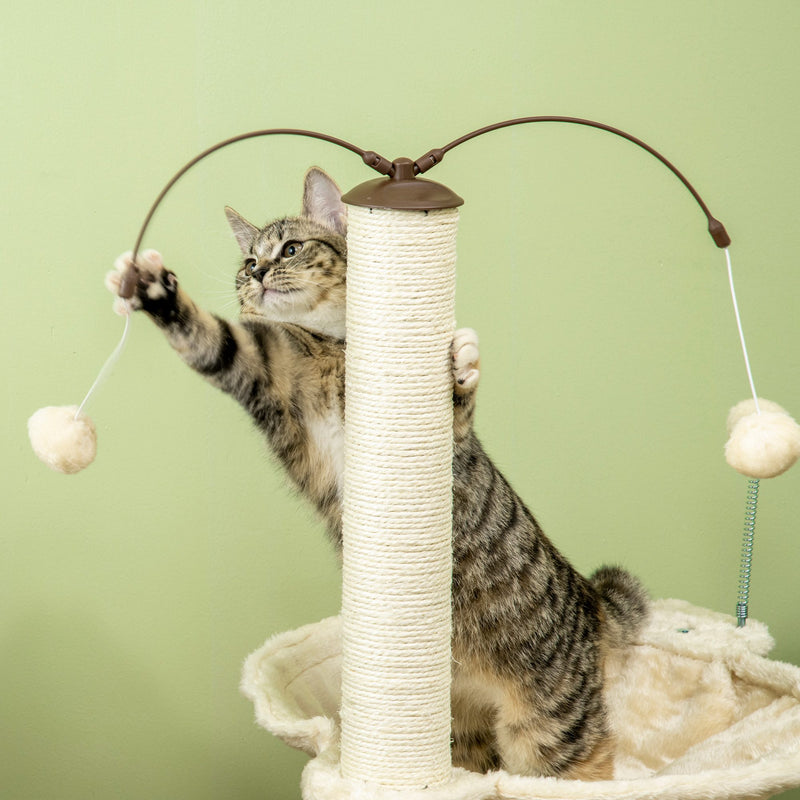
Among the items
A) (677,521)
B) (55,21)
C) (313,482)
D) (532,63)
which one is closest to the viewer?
(313,482)

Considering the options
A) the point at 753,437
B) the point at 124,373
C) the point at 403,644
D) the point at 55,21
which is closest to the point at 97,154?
the point at 55,21

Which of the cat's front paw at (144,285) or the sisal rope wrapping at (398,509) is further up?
the cat's front paw at (144,285)

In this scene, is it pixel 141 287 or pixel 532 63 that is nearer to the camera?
pixel 141 287

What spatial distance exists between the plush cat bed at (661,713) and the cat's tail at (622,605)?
0.08 ft

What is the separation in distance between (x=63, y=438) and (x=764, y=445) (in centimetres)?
75

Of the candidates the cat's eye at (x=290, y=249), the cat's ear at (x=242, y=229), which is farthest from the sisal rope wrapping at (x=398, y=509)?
the cat's ear at (x=242, y=229)

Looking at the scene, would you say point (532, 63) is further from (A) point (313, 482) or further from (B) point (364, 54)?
(A) point (313, 482)

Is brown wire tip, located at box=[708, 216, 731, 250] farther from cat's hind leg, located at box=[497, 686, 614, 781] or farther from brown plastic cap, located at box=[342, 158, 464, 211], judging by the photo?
cat's hind leg, located at box=[497, 686, 614, 781]

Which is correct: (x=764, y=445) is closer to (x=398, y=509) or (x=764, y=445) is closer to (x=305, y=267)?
(x=398, y=509)

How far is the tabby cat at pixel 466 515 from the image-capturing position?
1398mm

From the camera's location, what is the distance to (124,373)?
2.00 meters

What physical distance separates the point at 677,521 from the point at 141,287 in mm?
1410

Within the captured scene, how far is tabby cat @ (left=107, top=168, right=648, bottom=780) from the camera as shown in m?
1.40

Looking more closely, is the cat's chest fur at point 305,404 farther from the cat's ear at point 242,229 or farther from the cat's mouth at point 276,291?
the cat's ear at point 242,229
